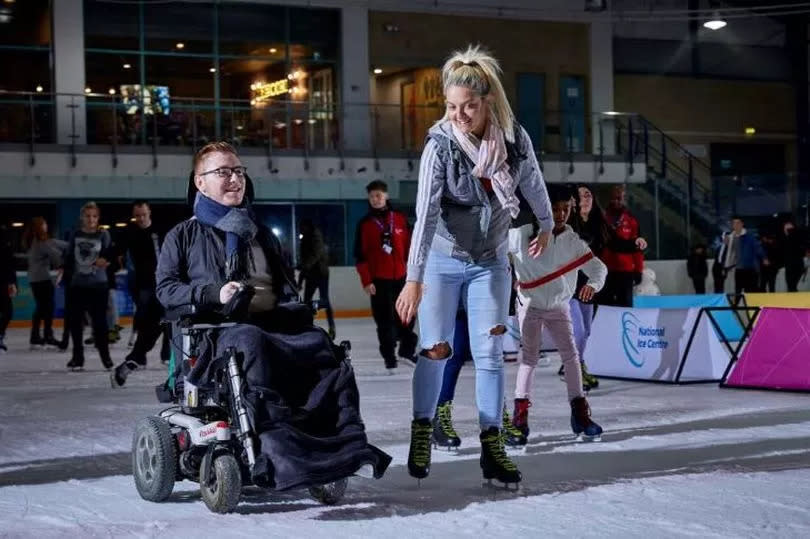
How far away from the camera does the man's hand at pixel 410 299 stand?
5.85m

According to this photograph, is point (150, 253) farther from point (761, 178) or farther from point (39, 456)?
point (761, 178)

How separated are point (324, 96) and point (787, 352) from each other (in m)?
20.8

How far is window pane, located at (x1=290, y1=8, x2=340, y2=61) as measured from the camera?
3058cm

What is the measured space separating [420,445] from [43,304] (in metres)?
12.4

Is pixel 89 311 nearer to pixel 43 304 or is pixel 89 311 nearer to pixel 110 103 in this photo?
pixel 43 304

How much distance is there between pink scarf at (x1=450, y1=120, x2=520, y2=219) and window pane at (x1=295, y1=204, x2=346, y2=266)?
2176 cm

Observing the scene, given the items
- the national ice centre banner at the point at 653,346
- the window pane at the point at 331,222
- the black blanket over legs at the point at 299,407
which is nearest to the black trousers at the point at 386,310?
the national ice centre banner at the point at 653,346

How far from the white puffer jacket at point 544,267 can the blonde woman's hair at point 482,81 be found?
1.82m

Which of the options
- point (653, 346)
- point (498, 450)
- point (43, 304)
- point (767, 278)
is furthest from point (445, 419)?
point (767, 278)

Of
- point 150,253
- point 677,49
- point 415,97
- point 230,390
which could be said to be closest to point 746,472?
point 230,390

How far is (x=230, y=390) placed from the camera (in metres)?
5.47

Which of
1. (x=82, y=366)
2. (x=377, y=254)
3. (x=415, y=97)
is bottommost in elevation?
(x=82, y=366)

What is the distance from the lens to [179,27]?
96.8 feet

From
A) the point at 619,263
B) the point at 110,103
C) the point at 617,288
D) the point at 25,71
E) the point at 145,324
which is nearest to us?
the point at 145,324
